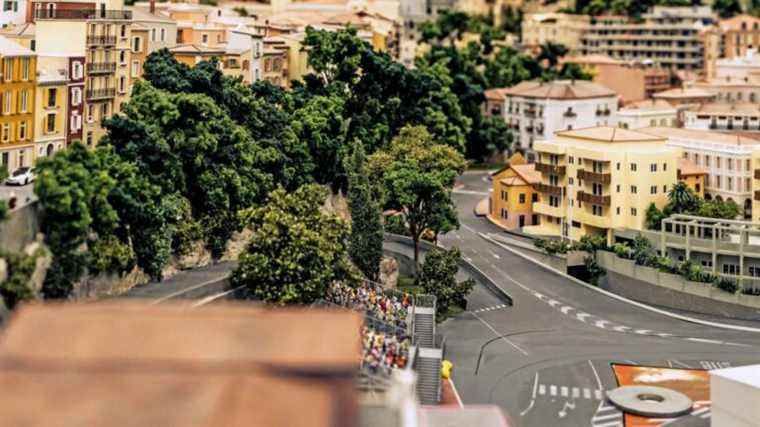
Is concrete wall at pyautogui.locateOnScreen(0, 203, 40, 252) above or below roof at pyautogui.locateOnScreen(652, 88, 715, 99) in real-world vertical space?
below

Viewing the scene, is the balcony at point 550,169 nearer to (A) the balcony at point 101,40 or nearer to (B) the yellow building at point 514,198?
(B) the yellow building at point 514,198

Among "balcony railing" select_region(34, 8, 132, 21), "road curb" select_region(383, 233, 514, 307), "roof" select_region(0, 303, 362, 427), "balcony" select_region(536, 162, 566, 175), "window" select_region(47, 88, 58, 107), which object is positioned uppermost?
"balcony railing" select_region(34, 8, 132, 21)

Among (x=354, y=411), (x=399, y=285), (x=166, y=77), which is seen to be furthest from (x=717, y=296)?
(x=354, y=411)

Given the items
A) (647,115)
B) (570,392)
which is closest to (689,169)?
(647,115)

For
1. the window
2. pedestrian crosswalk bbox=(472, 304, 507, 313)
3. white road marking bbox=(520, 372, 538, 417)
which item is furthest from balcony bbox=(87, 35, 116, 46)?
white road marking bbox=(520, 372, 538, 417)

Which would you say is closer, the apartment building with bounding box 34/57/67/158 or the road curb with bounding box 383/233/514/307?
the apartment building with bounding box 34/57/67/158

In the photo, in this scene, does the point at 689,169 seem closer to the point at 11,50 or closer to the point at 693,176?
the point at 693,176

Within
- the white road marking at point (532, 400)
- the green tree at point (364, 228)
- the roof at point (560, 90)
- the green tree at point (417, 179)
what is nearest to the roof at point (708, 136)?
the roof at point (560, 90)

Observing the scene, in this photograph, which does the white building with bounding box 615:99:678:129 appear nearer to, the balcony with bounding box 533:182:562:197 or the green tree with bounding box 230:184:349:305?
the balcony with bounding box 533:182:562:197
